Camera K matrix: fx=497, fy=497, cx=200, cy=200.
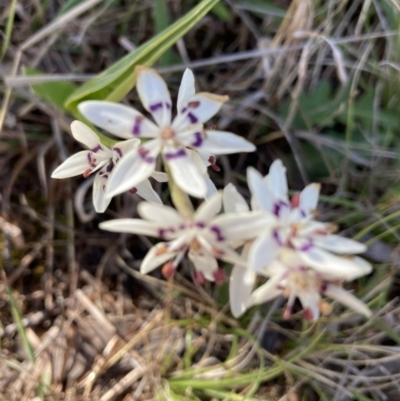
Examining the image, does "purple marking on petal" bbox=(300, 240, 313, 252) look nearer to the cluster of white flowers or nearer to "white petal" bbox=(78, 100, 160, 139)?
the cluster of white flowers

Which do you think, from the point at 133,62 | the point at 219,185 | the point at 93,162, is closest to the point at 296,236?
the point at 93,162

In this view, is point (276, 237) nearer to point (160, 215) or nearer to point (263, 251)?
point (263, 251)

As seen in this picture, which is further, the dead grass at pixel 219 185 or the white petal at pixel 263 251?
the dead grass at pixel 219 185

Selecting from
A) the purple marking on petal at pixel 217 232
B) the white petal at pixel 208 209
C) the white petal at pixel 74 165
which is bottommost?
the purple marking on petal at pixel 217 232

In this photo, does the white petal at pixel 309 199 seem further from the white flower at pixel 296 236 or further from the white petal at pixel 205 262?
the white petal at pixel 205 262

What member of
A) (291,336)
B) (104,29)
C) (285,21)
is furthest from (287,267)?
(104,29)

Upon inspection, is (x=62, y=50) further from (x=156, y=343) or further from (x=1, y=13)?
(x=156, y=343)

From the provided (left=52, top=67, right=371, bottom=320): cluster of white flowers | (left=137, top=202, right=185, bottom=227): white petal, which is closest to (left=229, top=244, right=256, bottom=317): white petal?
(left=52, top=67, right=371, bottom=320): cluster of white flowers

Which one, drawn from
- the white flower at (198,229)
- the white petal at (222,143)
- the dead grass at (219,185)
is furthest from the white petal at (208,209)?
the dead grass at (219,185)
